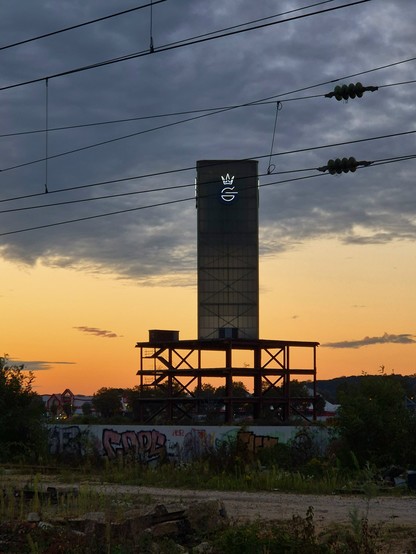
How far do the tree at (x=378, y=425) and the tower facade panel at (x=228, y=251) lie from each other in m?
41.7

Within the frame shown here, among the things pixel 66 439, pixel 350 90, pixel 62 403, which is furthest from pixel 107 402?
pixel 350 90

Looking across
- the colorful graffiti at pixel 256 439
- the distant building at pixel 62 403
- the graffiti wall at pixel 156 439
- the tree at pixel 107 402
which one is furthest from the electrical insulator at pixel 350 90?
the tree at pixel 107 402

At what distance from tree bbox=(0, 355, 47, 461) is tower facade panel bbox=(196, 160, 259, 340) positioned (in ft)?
112

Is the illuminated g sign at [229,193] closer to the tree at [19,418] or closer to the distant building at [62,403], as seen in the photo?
the distant building at [62,403]

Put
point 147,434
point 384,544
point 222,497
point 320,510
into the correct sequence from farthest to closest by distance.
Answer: point 147,434 → point 222,497 → point 320,510 → point 384,544

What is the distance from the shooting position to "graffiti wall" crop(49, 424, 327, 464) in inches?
1805

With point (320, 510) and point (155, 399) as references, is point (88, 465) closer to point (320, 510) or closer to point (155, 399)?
point (320, 510)

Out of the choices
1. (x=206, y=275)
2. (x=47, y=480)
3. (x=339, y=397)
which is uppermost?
(x=206, y=275)

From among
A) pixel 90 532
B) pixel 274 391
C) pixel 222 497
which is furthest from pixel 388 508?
pixel 274 391

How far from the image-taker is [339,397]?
116ft

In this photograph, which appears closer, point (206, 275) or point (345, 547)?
point (345, 547)

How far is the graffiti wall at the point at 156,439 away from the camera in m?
45.8

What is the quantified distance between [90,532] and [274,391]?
214ft

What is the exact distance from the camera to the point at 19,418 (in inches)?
1710
